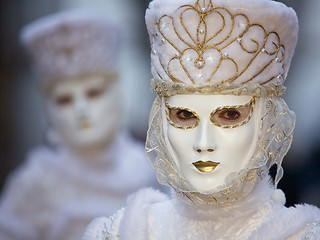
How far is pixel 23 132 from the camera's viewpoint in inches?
277

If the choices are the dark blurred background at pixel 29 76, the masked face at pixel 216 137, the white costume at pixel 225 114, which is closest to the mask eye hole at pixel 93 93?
the white costume at pixel 225 114

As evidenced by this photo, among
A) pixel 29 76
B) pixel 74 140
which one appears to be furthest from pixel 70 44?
pixel 29 76

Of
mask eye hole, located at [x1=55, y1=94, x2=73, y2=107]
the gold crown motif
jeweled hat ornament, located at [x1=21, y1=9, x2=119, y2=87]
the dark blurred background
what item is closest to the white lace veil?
the gold crown motif

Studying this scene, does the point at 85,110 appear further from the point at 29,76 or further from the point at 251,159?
the point at 29,76

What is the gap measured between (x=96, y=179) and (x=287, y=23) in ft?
7.84

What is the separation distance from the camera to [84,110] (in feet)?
14.0

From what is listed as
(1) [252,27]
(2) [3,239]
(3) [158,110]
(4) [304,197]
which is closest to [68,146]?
(2) [3,239]

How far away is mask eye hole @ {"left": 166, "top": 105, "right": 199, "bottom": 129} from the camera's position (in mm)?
2248

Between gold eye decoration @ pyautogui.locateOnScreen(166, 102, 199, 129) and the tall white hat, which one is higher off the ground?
the tall white hat

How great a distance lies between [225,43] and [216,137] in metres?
0.28

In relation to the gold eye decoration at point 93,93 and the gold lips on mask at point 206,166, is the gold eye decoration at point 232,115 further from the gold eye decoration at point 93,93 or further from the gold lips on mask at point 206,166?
the gold eye decoration at point 93,93

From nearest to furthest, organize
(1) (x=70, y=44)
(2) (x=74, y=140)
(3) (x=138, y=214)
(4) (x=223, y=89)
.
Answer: (4) (x=223, y=89) < (3) (x=138, y=214) < (1) (x=70, y=44) < (2) (x=74, y=140)

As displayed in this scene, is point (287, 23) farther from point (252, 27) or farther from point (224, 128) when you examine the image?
point (224, 128)

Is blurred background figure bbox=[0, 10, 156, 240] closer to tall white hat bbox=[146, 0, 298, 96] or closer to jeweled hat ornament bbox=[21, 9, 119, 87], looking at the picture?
jeweled hat ornament bbox=[21, 9, 119, 87]
